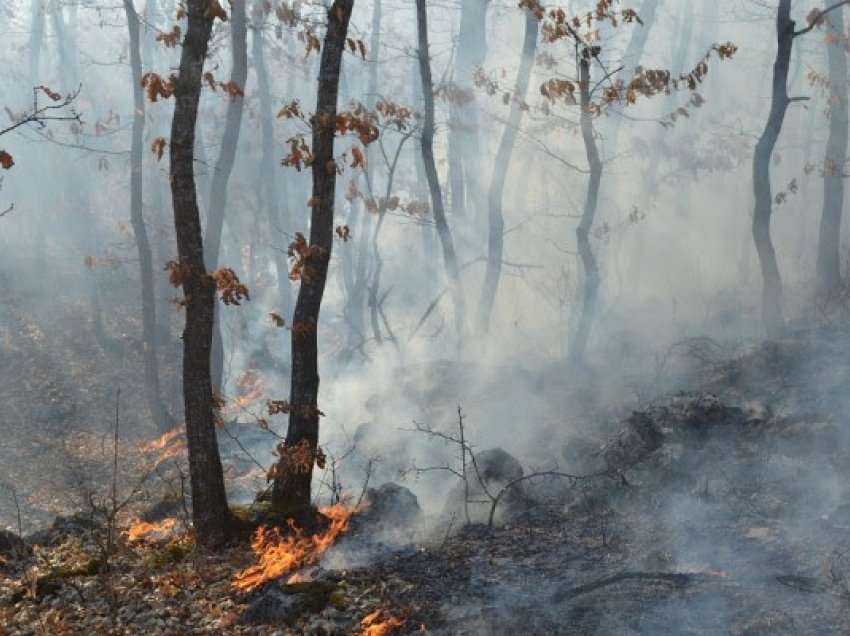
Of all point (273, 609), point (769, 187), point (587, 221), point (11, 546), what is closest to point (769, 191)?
point (769, 187)

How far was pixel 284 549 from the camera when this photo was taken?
298 inches

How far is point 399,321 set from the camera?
26.0 metres

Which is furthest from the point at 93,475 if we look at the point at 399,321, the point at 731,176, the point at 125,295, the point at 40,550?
the point at 731,176

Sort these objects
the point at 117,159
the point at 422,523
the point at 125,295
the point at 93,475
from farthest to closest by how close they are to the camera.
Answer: the point at 117,159 → the point at 125,295 → the point at 93,475 → the point at 422,523

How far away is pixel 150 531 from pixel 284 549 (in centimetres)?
207

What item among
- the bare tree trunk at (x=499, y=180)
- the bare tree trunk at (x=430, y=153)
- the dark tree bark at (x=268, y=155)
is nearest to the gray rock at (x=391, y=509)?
the bare tree trunk at (x=430, y=153)

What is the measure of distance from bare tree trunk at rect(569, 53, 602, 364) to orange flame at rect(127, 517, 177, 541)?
8301mm

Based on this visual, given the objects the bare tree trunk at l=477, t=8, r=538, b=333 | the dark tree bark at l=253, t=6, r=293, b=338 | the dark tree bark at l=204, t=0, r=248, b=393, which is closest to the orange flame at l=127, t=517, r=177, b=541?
the dark tree bark at l=204, t=0, r=248, b=393

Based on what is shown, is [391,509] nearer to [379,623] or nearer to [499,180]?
[379,623]

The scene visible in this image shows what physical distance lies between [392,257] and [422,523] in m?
22.5

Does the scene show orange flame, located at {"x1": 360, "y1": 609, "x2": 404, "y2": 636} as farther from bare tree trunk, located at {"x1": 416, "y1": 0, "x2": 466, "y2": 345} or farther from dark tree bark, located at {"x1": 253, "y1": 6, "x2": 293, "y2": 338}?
dark tree bark, located at {"x1": 253, "y1": 6, "x2": 293, "y2": 338}

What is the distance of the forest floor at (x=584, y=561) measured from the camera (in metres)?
6.03

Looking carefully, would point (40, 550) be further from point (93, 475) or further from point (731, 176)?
point (731, 176)

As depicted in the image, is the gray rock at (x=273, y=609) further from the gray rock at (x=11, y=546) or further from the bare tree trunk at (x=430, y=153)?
the bare tree trunk at (x=430, y=153)
